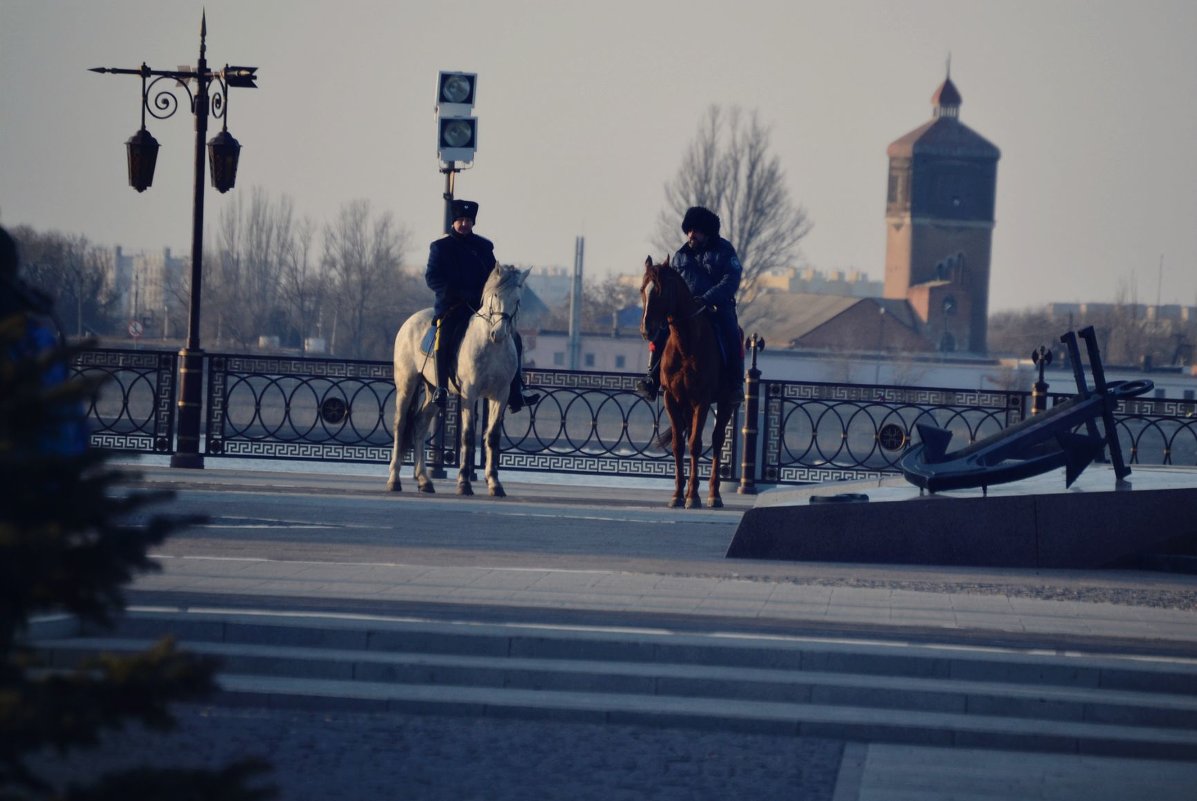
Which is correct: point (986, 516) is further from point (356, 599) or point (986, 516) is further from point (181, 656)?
point (181, 656)

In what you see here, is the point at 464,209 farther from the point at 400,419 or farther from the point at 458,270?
the point at 400,419

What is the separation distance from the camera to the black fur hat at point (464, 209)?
47.5 ft

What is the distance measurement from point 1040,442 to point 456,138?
8046 millimetres

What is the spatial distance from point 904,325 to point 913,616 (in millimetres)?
99682

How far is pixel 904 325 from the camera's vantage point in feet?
348

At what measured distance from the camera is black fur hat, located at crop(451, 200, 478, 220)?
14.5m

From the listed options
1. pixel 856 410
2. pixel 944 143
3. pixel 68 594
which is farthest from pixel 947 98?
pixel 68 594

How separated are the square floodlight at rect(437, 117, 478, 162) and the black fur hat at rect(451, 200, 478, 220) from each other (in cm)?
214

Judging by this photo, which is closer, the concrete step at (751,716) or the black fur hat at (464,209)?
the concrete step at (751,716)

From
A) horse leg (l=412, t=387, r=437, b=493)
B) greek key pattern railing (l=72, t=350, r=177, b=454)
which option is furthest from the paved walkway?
greek key pattern railing (l=72, t=350, r=177, b=454)

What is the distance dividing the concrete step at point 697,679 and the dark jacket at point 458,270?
689 cm

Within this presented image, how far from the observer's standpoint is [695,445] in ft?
45.5

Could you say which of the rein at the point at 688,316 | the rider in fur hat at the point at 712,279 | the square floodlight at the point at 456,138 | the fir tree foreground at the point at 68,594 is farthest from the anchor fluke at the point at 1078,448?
the fir tree foreground at the point at 68,594

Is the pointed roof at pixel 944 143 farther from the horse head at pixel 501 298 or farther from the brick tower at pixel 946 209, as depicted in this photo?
the horse head at pixel 501 298
